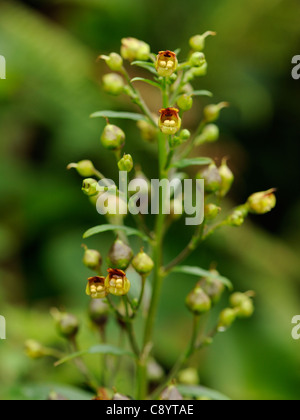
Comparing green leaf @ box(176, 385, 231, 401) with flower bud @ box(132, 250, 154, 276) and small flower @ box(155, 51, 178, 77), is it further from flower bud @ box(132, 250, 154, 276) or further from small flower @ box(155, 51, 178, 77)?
small flower @ box(155, 51, 178, 77)

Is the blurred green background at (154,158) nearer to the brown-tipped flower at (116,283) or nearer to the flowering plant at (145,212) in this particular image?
the flowering plant at (145,212)

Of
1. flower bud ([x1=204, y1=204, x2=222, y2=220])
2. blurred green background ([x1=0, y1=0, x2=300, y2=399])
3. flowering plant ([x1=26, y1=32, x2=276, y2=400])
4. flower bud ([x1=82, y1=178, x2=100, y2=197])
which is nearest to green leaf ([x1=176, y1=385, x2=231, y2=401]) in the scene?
flowering plant ([x1=26, y1=32, x2=276, y2=400])

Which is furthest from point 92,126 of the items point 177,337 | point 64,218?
point 177,337

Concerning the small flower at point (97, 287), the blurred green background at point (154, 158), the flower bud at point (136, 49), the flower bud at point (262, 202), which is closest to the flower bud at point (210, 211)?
the flower bud at point (262, 202)

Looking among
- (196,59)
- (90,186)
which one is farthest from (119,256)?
(196,59)
